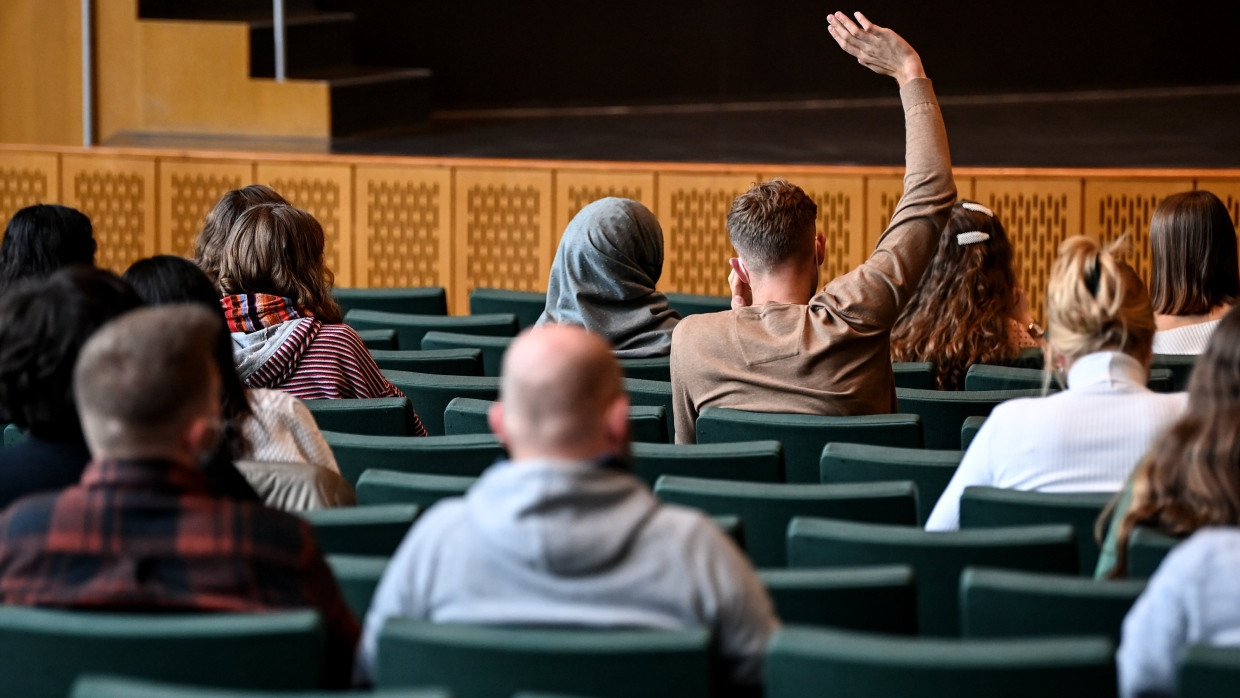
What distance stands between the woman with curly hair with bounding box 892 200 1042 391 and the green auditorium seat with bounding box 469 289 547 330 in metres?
1.73

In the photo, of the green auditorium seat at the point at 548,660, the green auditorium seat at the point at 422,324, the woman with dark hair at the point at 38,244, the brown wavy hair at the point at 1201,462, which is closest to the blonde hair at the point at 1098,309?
the brown wavy hair at the point at 1201,462

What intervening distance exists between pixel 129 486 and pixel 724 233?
5595 millimetres

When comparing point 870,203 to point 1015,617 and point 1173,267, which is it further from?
point 1015,617

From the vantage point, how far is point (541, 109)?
36.0ft

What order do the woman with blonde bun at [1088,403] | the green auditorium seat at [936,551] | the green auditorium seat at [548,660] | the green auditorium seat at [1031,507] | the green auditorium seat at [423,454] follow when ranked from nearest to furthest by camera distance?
the green auditorium seat at [548,660] < the green auditorium seat at [936,551] < the green auditorium seat at [1031,507] < the woman with blonde bun at [1088,403] < the green auditorium seat at [423,454]

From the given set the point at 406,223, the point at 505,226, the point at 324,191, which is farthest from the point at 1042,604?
the point at 324,191

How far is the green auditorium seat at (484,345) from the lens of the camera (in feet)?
14.0

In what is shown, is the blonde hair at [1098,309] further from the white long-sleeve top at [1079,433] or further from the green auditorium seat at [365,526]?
the green auditorium seat at [365,526]

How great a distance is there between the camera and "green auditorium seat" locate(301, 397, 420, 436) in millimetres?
3154

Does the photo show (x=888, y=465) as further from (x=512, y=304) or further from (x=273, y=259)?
(x=512, y=304)

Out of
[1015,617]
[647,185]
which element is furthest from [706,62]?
[1015,617]

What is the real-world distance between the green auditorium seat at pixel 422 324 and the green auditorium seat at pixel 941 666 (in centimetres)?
333

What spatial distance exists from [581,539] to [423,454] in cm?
121

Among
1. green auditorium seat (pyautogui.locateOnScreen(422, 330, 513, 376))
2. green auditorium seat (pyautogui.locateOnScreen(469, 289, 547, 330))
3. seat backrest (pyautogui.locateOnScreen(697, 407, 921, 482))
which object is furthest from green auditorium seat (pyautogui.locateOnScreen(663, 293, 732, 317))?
seat backrest (pyautogui.locateOnScreen(697, 407, 921, 482))
